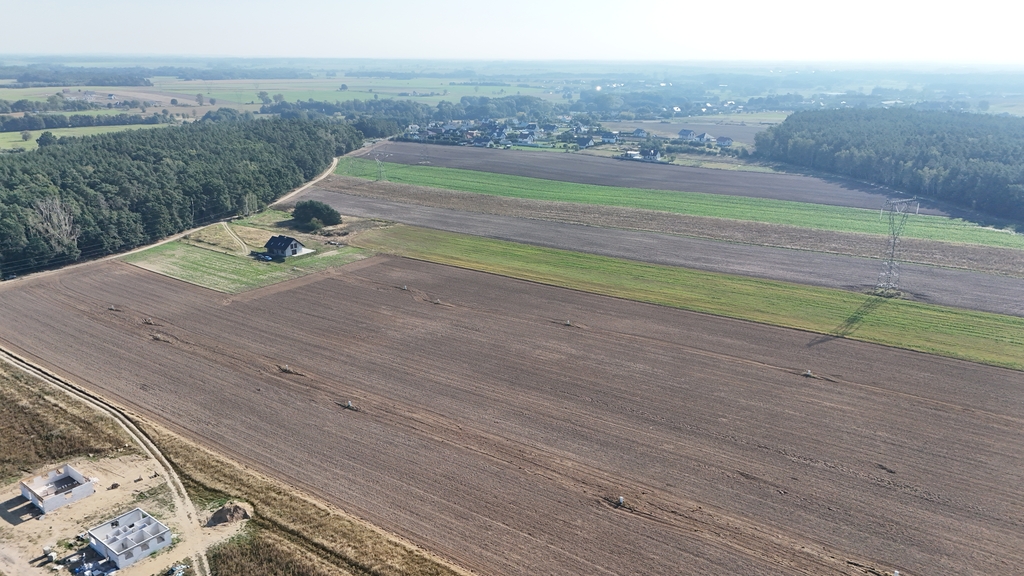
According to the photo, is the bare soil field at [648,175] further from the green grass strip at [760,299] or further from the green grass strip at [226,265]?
the green grass strip at [226,265]

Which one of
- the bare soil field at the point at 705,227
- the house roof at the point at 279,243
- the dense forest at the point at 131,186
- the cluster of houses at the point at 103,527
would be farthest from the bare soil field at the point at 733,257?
the cluster of houses at the point at 103,527

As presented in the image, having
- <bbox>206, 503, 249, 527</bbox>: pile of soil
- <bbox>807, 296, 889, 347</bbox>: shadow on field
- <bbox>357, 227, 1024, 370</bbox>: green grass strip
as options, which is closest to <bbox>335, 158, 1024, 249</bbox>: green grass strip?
<bbox>357, 227, 1024, 370</bbox>: green grass strip

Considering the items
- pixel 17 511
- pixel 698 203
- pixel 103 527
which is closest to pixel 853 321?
pixel 698 203

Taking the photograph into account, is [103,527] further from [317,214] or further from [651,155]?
[651,155]

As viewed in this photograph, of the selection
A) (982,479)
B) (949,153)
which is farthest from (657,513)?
(949,153)

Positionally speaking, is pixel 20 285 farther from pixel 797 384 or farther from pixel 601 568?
pixel 797 384

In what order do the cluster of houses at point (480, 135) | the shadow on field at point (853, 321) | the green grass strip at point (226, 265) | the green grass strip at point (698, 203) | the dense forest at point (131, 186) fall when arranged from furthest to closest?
the cluster of houses at point (480, 135)
the green grass strip at point (698, 203)
the dense forest at point (131, 186)
the green grass strip at point (226, 265)
the shadow on field at point (853, 321)
